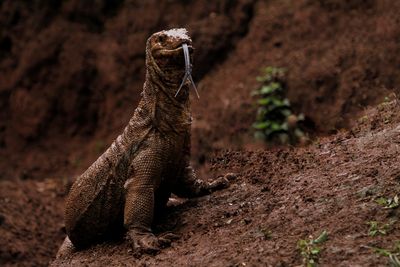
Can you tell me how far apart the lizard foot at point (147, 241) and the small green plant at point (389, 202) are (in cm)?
201

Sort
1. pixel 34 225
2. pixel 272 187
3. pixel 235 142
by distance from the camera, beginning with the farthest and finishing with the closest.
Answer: pixel 235 142, pixel 34 225, pixel 272 187

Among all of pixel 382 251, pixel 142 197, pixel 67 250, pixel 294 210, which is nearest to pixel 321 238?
Result: pixel 382 251

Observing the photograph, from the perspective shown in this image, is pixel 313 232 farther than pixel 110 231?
No

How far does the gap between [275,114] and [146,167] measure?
6.33 metres

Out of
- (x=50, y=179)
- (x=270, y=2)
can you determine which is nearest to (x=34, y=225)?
(x=50, y=179)

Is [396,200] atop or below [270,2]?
below

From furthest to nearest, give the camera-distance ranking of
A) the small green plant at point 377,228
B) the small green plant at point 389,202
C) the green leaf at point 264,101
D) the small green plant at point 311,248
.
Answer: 1. the green leaf at point 264,101
2. the small green plant at point 389,202
3. the small green plant at point 377,228
4. the small green plant at point 311,248

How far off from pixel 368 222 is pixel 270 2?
1028 cm

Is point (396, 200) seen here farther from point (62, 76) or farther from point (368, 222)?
point (62, 76)

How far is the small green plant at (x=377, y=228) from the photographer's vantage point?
5.68 metres

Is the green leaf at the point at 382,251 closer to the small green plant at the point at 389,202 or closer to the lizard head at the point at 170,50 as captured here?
the small green plant at the point at 389,202

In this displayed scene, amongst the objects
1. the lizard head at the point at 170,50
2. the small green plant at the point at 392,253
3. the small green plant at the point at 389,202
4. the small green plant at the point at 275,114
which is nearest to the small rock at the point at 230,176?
the lizard head at the point at 170,50

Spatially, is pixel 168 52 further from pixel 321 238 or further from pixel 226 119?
pixel 226 119

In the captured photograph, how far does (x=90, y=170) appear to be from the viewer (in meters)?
7.93
